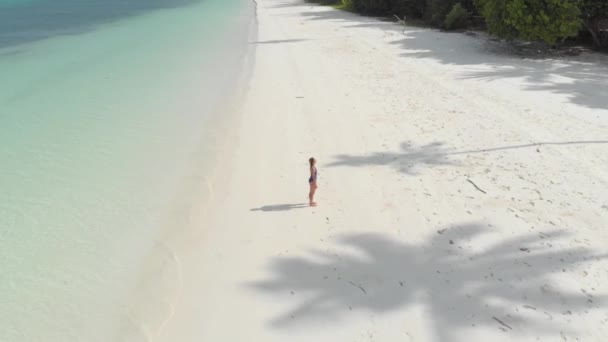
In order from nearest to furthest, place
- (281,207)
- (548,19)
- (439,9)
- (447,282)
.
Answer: (447,282), (281,207), (548,19), (439,9)

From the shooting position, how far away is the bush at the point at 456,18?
81.9ft

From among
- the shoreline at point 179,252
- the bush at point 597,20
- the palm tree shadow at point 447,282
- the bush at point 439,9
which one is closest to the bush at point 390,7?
the bush at point 439,9

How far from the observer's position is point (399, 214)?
8.10 m

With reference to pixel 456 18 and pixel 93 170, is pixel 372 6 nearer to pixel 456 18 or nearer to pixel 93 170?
pixel 456 18

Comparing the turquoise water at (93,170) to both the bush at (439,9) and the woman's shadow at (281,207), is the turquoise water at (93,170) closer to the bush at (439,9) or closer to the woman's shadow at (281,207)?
the woman's shadow at (281,207)

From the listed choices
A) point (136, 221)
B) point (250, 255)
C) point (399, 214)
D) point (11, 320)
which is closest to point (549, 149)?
point (399, 214)

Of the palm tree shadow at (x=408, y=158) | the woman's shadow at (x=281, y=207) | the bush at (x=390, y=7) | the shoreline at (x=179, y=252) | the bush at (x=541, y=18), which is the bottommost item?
the shoreline at (x=179, y=252)

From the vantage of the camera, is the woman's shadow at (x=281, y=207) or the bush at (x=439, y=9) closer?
the woman's shadow at (x=281, y=207)

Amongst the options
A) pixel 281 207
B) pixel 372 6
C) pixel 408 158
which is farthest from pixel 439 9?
pixel 281 207

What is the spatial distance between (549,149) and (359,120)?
4617mm

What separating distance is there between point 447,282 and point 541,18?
14.8m

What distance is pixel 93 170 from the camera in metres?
10.9

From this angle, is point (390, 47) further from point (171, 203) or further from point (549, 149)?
point (171, 203)

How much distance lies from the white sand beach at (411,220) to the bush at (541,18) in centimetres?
303
